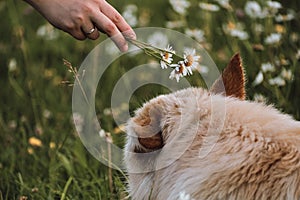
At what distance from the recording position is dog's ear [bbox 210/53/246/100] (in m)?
2.81

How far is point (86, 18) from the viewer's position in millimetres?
2547

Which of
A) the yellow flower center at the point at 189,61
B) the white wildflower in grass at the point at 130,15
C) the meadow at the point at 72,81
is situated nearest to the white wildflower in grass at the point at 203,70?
the meadow at the point at 72,81

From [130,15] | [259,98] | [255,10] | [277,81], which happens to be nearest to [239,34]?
[255,10]

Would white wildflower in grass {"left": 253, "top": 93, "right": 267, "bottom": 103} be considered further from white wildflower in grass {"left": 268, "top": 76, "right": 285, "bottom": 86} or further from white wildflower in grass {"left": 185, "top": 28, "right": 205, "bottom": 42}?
white wildflower in grass {"left": 185, "top": 28, "right": 205, "bottom": 42}

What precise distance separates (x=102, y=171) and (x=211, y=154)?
1.46 m

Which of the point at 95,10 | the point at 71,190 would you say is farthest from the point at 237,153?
the point at 71,190

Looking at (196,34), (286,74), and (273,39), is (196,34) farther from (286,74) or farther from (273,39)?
(286,74)

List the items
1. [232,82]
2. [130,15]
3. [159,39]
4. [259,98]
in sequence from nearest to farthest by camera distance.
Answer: [232,82]
[259,98]
[130,15]
[159,39]

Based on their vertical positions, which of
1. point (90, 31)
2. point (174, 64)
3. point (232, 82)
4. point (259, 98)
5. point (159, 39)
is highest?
point (90, 31)

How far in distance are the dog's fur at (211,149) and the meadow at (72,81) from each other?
48cm

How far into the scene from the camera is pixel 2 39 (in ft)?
20.6

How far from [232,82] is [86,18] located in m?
0.70

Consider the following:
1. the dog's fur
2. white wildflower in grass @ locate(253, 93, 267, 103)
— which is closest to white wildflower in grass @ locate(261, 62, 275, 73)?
white wildflower in grass @ locate(253, 93, 267, 103)

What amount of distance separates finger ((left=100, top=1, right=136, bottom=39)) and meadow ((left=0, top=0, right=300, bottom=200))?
0.38 meters
